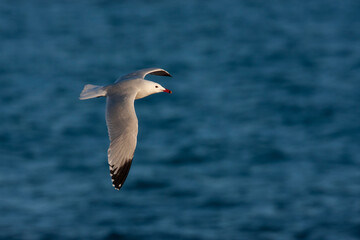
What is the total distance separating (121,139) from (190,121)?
15823mm

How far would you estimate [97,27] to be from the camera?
3475 cm

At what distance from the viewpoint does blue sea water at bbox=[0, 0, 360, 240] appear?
53.0 feet

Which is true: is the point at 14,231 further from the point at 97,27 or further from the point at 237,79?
the point at 97,27

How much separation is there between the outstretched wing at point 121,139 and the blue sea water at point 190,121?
823 centimetres

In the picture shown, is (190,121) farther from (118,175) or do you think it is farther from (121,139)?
(118,175)

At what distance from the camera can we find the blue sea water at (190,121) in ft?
53.0

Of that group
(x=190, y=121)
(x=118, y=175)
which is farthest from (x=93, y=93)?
(x=190, y=121)

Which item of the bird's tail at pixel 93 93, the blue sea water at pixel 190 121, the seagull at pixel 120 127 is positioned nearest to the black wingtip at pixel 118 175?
the seagull at pixel 120 127

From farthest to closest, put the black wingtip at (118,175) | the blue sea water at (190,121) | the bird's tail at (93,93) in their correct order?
the blue sea water at (190,121), the bird's tail at (93,93), the black wingtip at (118,175)

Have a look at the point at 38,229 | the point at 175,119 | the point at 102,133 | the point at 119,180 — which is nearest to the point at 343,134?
the point at 175,119

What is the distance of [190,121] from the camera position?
23.1 metres

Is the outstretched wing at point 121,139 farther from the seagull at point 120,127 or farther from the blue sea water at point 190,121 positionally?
the blue sea water at point 190,121

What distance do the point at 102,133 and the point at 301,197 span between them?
26.1 ft

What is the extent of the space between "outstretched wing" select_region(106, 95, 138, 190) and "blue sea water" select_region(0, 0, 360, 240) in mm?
8231
